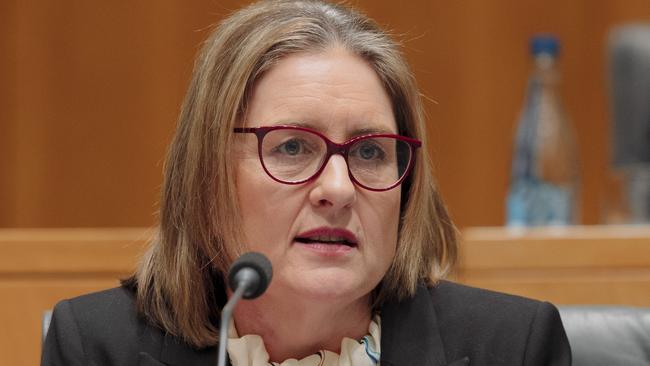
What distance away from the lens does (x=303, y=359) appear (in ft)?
5.34

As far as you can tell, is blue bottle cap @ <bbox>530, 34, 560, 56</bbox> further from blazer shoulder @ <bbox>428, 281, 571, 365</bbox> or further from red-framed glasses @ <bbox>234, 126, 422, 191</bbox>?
red-framed glasses @ <bbox>234, 126, 422, 191</bbox>

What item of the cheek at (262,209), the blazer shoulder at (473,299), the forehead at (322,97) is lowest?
the blazer shoulder at (473,299)

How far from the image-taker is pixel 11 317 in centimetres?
207

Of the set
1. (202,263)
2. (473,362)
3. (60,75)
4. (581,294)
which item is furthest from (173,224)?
(60,75)

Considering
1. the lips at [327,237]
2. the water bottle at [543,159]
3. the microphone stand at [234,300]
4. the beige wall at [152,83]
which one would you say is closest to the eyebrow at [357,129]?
the lips at [327,237]

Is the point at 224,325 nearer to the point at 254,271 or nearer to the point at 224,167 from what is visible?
the point at 254,271

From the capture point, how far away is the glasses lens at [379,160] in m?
1.58

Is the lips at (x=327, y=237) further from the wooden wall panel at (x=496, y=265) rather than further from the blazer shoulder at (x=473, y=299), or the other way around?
the wooden wall panel at (x=496, y=265)

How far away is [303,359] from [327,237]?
0.71 ft

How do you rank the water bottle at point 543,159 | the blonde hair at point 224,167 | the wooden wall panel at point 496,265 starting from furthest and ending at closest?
the water bottle at point 543,159
the wooden wall panel at point 496,265
the blonde hair at point 224,167

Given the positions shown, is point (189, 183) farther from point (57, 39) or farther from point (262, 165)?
point (57, 39)

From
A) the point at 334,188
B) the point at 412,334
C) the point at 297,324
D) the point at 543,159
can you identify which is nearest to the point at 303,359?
the point at 297,324

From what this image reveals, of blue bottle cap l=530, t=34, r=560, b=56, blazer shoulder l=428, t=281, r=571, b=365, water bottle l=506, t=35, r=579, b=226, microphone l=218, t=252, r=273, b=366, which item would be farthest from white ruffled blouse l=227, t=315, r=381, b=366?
blue bottle cap l=530, t=34, r=560, b=56

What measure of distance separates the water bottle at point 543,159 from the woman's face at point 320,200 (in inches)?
36.5
